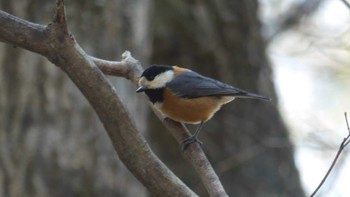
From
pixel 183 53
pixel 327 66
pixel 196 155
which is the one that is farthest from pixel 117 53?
pixel 327 66

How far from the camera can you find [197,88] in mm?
3170

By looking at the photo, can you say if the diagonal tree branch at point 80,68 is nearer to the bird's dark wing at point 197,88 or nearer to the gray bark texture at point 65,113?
→ the bird's dark wing at point 197,88

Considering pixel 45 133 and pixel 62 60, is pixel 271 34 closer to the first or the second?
pixel 45 133

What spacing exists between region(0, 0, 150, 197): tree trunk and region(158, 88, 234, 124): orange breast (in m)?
0.74

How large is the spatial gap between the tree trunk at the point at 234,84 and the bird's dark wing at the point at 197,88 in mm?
1900

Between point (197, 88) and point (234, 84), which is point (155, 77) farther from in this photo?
point (234, 84)

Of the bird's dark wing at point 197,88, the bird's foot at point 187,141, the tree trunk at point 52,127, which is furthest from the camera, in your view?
the tree trunk at point 52,127

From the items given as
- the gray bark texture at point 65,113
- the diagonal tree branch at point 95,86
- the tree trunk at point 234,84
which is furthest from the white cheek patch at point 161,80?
the tree trunk at point 234,84

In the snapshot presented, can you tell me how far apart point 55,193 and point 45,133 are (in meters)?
0.29

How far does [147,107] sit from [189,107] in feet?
5.22

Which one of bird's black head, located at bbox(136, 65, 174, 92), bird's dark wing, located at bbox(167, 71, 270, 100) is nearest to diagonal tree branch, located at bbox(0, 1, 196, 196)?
bird's black head, located at bbox(136, 65, 174, 92)

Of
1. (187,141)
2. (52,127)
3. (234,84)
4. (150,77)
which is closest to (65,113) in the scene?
(52,127)

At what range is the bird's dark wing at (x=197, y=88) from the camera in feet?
10.3

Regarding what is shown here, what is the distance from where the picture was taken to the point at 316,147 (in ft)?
15.5
